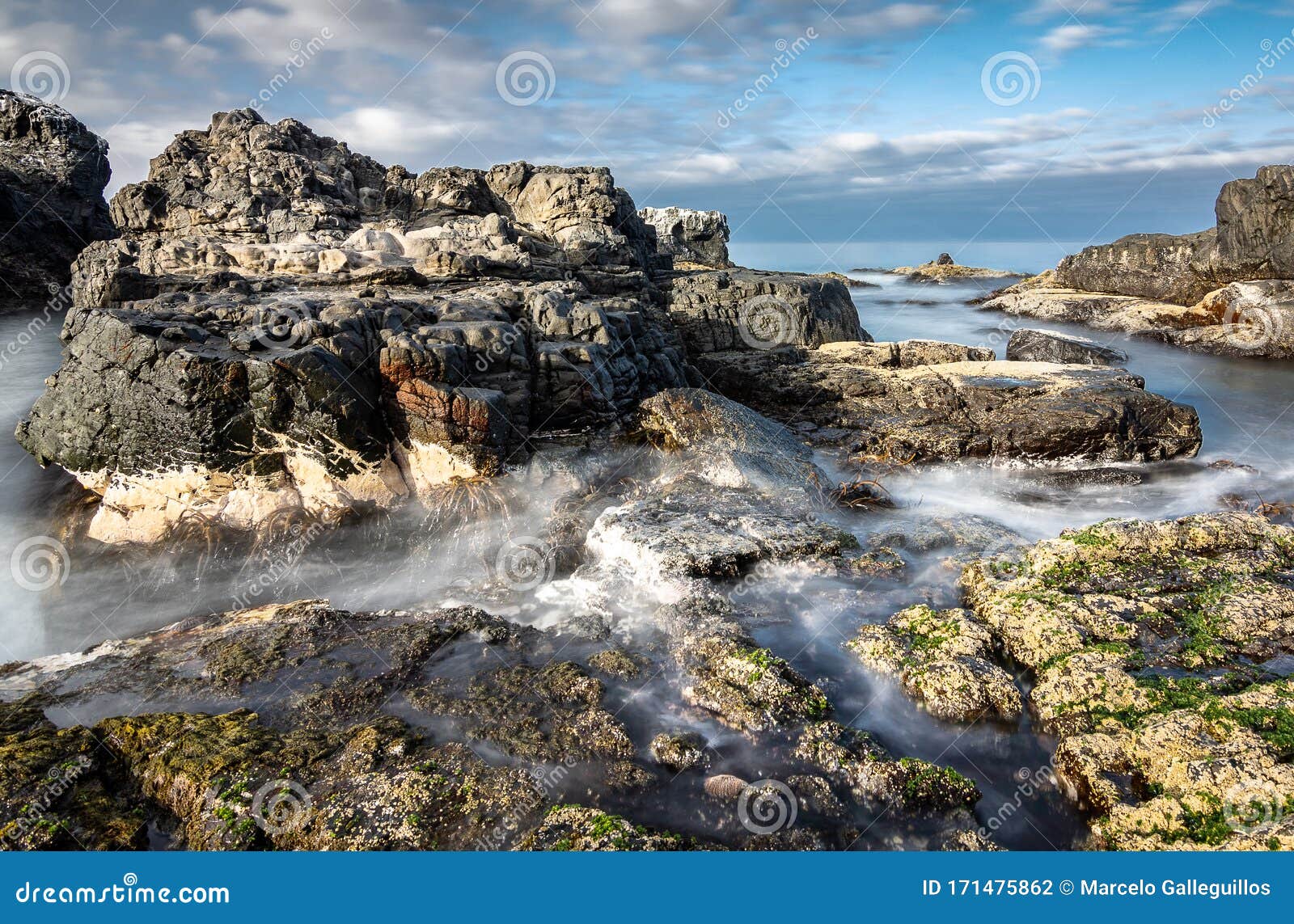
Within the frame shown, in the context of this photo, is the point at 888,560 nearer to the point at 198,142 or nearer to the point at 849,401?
the point at 849,401

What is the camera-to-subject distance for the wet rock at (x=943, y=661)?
8.67 m

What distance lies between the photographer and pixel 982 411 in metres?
20.0

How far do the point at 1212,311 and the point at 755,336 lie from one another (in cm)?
3156

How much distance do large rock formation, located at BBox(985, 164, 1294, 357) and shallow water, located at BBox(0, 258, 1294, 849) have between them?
22658mm

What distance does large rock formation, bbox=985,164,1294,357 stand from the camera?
123 feet

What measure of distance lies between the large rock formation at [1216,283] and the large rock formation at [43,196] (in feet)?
224

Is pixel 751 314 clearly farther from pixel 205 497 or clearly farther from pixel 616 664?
pixel 616 664

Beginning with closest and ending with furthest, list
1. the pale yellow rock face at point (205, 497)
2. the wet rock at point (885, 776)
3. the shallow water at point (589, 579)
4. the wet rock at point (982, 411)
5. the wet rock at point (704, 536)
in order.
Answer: the wet rock at point (885, 776) → the shallow water at point (589, 579) → the wet rock at point (704, 536) → the pale yellow rock face at point (205, 497) → the wet rock at point (982, 411)

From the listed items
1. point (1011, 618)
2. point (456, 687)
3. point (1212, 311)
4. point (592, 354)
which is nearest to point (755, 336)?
point (592, 354)

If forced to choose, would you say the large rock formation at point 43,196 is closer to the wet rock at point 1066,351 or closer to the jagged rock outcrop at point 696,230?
the jagged rock outcrop at point 696,230

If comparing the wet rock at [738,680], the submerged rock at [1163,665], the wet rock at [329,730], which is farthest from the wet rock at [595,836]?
the submerged rock at [1163,665]

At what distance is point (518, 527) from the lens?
572 inches

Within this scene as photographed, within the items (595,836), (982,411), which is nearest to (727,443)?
(982,411)

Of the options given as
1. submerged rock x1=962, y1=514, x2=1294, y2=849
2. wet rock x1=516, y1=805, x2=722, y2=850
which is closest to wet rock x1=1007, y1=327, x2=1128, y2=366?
submerged rock x1=962, y1=514, x2=1294, y2=849
